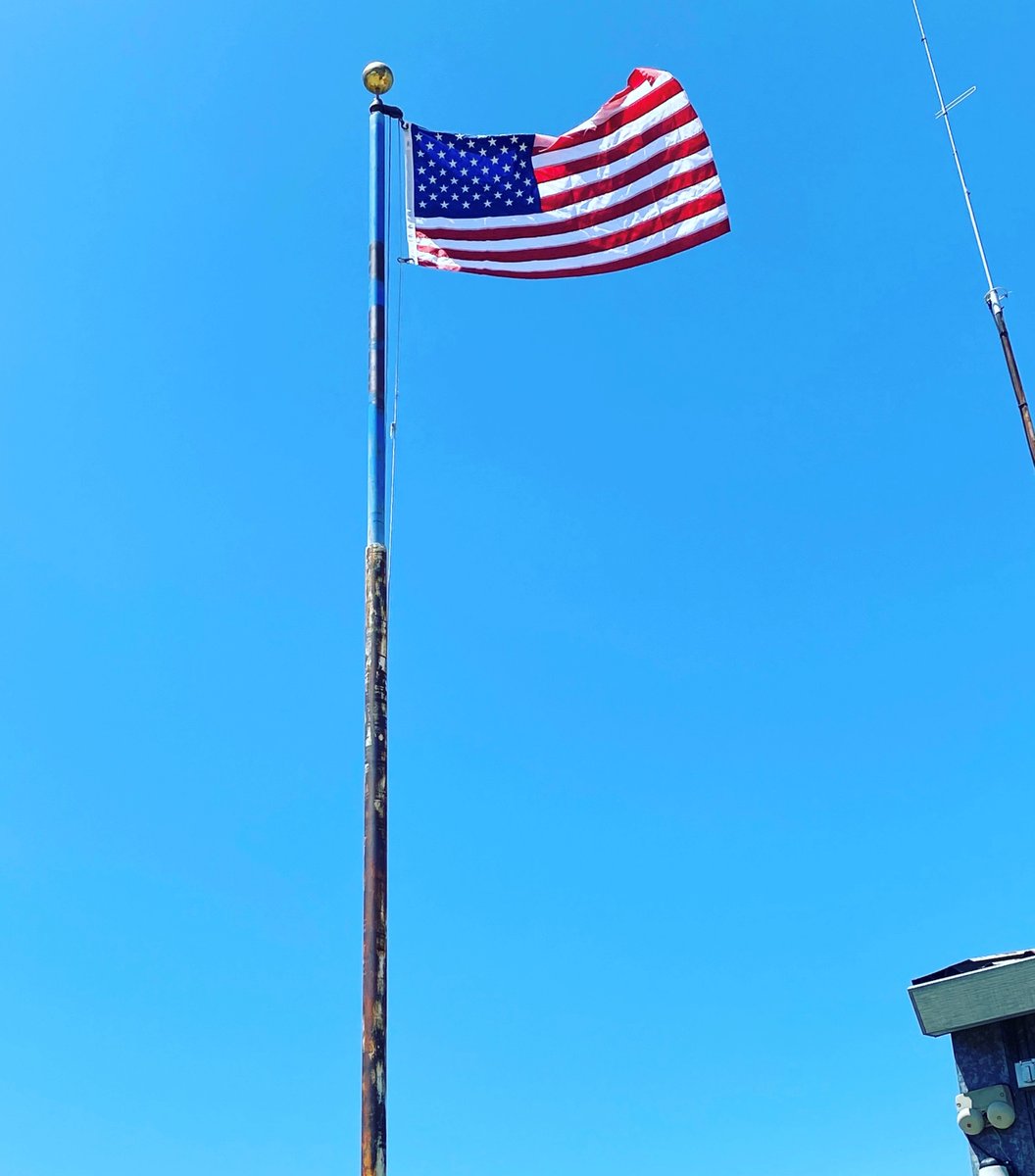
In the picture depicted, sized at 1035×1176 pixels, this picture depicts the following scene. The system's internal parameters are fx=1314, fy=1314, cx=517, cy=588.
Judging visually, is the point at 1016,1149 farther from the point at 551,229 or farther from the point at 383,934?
the point at 551,229

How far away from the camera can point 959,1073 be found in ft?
A: 48.2

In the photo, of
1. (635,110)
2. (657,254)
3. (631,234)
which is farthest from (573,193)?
(635,110)

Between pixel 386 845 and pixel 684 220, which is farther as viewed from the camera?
pixel 684 220

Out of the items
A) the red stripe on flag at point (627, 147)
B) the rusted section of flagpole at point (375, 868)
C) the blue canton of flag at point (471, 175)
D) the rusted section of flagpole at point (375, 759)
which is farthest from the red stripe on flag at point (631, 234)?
the rusted section of flagpole at point (375, 868)

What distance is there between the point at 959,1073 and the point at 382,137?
1289 cm

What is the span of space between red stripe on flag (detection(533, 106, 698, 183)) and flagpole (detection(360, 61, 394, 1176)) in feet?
13.7

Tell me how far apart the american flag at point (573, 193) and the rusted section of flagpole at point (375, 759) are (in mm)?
1816

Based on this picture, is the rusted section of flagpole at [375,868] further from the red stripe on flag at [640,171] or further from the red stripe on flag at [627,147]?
the red stripe on flag at [627,147]

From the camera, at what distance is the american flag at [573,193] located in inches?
690

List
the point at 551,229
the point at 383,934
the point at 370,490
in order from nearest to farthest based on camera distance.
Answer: the point at 383,934
the point at 370,490
the point at 551,229

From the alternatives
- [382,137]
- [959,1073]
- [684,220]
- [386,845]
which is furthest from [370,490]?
[959,1073]

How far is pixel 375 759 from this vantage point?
1209 cm

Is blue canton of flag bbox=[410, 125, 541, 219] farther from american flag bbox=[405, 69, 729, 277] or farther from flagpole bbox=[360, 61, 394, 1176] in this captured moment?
flagpole bbox=[360, 61, 394, 1176]

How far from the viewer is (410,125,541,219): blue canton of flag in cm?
1756
